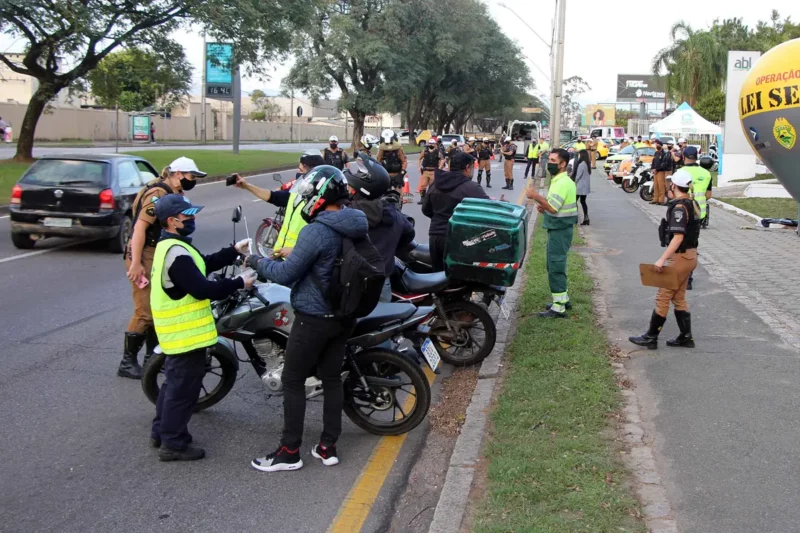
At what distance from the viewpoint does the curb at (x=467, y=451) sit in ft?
13.6

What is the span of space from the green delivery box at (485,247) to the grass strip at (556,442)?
0.79m

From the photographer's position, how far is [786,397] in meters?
5.92

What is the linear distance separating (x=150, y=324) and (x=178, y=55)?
22.8 metres

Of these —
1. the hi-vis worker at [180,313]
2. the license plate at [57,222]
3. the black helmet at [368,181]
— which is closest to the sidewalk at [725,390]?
the black helmet at [368,181]

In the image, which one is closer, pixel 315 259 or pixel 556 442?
pixel 315 259

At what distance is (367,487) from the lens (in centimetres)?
471

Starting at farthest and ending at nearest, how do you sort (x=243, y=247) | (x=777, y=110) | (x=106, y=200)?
(x=777, y=110), (x=106, y=200), (x=243, y=247)

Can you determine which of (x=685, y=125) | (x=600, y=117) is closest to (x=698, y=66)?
(x=685, y=125)

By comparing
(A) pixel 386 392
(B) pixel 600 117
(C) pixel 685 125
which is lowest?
(A) pixel 386 392

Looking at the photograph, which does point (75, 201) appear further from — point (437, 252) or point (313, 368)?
point (313, 368)

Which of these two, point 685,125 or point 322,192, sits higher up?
point 685,125

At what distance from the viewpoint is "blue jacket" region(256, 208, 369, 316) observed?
14.6 feet

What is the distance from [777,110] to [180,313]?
1328cm

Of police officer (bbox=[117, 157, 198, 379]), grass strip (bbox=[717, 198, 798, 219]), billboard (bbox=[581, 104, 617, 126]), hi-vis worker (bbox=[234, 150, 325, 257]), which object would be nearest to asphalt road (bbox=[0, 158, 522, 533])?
police officer (bbox=[117, 157, 198, 379])
